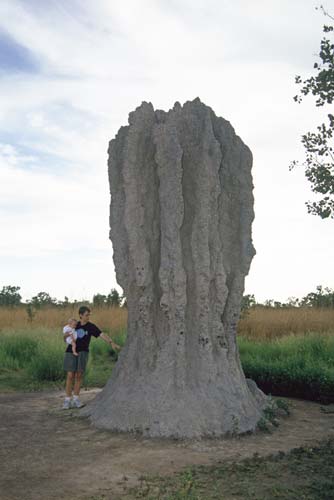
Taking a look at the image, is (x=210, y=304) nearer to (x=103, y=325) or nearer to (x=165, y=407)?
(x=165, y=407)

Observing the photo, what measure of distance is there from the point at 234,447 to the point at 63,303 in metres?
17.7

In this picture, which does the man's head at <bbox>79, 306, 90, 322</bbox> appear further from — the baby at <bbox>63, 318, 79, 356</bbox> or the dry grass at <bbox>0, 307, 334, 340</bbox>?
the dry grass at <bbox>0, 307, 334, 340</bbox>

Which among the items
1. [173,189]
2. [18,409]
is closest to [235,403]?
[173,189]

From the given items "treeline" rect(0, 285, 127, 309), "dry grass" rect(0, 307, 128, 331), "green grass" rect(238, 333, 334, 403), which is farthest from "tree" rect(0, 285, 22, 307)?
"green grass" rect(238, 333, 334, 403)

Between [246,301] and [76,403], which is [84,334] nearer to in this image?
[76,403]

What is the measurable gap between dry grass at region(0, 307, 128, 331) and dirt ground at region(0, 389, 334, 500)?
27.6ft

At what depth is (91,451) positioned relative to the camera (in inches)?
246

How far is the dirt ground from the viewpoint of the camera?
17.0ft

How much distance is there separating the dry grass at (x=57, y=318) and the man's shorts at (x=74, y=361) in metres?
7.58

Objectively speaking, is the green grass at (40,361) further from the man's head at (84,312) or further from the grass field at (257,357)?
the man's head at (84,312)

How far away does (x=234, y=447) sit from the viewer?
6383mm

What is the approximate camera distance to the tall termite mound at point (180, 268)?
711cm

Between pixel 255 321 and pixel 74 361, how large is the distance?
9488 mm

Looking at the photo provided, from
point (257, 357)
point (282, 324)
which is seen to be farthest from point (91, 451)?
point (282, 324)
